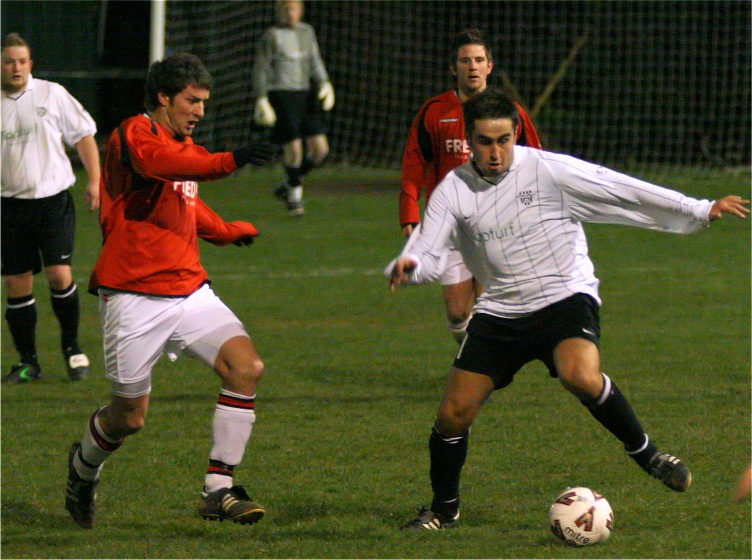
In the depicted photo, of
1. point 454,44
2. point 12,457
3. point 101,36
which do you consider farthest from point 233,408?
point 101,36

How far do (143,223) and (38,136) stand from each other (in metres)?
3.30

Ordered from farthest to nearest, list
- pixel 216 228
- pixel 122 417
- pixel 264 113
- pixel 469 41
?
pixel 264 113, pixel 469 41, pixel 216 228, pixel 122 417

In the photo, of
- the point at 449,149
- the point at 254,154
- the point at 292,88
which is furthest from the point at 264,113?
the point at 254,154

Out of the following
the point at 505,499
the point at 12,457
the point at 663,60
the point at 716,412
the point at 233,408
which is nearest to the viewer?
the point at 233,408

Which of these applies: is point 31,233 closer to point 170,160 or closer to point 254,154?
point 170,160

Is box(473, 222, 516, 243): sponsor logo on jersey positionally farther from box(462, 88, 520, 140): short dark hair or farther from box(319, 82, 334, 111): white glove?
box(319, 82, 334, 111): white glove

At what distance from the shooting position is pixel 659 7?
71.9 ft

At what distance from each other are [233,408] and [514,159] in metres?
1.48

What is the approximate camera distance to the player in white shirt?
7.77m

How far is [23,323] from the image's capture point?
794 centimetres

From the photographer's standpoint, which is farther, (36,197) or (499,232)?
(36,197)

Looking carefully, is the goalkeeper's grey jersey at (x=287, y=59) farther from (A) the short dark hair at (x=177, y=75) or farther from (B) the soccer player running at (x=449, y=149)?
(A) the short dark hair at (x=177, y=75)

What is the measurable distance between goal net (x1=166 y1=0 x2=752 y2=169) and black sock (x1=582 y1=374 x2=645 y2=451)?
17.2m

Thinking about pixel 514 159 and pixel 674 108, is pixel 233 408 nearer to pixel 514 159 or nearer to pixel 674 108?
pixel 514 159
